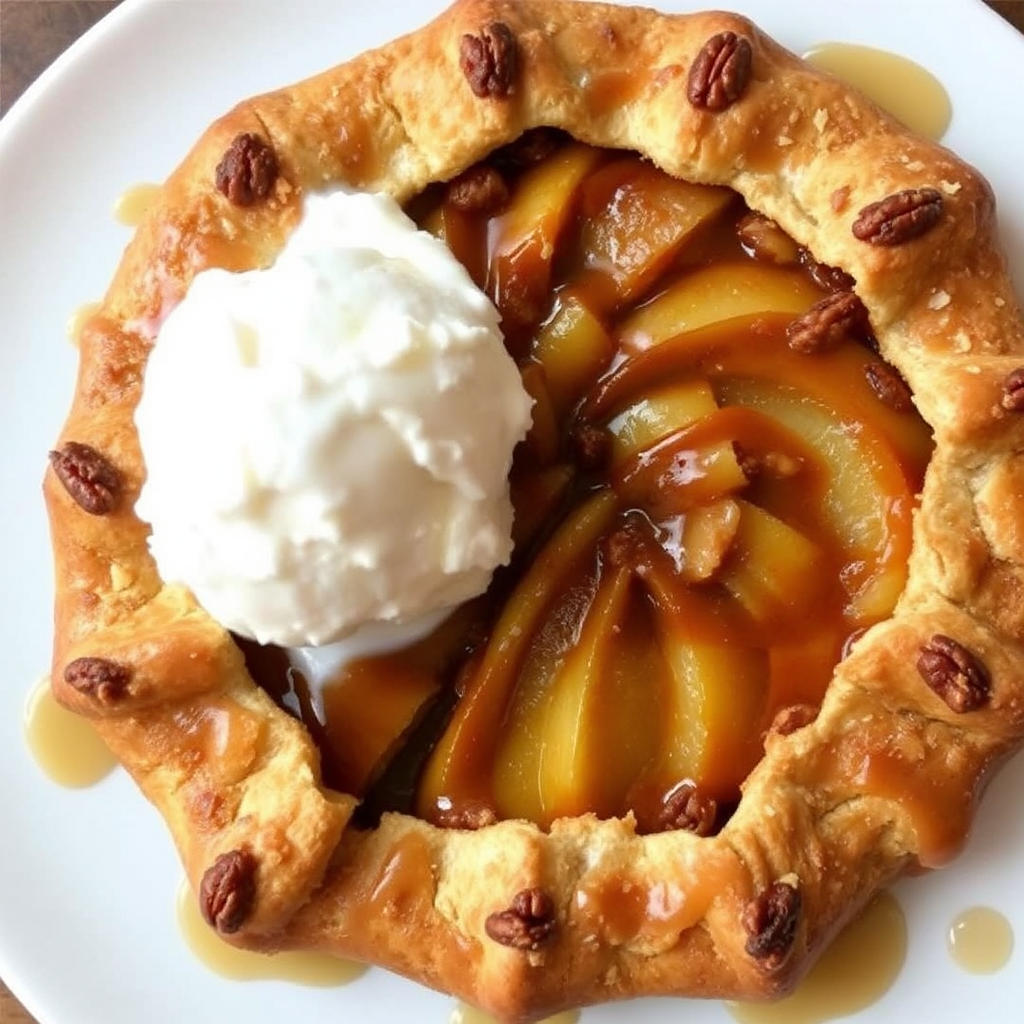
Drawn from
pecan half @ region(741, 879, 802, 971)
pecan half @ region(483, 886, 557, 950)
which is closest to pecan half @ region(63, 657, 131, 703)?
pecan half @ region(483, 886, 557, 950)

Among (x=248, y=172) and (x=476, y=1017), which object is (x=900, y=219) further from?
(x=476, y=1017)

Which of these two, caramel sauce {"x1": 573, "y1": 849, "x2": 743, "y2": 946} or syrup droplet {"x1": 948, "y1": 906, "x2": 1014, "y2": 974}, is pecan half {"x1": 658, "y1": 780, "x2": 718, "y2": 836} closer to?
caramel sauce {"x1": 573, "y1": 849, "x2": 743, "y2": 946}

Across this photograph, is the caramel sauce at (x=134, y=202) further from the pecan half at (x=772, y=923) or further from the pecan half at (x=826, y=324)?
the pecan half at (x=772, y=923)

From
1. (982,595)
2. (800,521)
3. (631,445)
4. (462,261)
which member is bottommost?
(982,595)

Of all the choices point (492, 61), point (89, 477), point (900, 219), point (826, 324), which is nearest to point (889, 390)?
point (826, 324)

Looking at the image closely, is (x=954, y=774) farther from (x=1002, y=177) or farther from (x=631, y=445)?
(x=1002, y=177)

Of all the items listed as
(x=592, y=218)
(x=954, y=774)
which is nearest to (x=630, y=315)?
(x=592, y=218)

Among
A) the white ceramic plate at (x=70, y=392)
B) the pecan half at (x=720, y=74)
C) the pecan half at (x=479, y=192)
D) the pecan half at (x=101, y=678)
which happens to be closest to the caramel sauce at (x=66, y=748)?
the white ceramic plate at (x=70, y=392)
